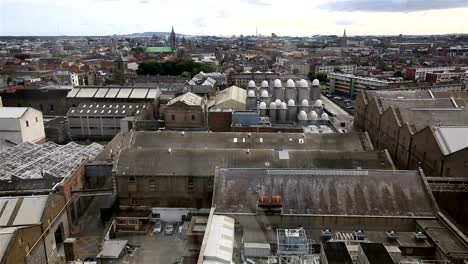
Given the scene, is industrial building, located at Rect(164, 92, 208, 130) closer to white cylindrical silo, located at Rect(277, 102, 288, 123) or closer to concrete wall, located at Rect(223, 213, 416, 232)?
white cylindrical silo, located at Rect(277, 102, 288, 123)

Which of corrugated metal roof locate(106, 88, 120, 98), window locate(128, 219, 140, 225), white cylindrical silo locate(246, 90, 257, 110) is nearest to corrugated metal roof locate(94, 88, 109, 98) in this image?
corrugated metal roof locate(106, 88, 120, 98)

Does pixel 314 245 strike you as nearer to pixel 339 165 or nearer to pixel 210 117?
pixel 339 165

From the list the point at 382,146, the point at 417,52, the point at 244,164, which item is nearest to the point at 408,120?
the point at 382,146

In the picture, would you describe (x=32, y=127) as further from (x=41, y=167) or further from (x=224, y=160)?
(x=224, y=160)

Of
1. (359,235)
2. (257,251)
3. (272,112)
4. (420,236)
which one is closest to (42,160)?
(257,251)

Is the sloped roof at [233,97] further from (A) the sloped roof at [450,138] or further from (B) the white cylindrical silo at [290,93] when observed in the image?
(A) the sloped roof at [450,138]
